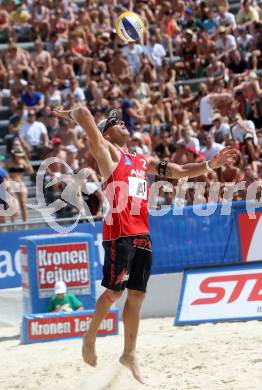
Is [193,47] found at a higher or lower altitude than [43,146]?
higher

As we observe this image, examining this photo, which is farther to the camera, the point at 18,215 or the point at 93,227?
the point at 18,215

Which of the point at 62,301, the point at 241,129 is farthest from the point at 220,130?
the point at 62,301

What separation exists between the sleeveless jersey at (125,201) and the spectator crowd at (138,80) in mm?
6068

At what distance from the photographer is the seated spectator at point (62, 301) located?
11570 mm

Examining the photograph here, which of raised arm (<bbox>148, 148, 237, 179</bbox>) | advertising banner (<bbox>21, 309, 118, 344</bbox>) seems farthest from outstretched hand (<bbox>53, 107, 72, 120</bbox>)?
advertising banner (<bbox>21, 309, 118, 344</bbox>)

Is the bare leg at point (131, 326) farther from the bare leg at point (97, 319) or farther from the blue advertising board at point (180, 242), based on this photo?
the blue advertising board at point (180, 242)

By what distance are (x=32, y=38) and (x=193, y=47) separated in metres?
3.47

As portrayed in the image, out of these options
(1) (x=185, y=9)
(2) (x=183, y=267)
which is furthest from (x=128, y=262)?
(1) (x=185, y=9)

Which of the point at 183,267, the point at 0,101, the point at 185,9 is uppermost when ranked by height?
the point at 185,9

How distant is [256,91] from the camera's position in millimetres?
16125

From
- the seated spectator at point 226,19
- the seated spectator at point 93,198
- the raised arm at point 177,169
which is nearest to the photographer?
the raised arm at point 177,169

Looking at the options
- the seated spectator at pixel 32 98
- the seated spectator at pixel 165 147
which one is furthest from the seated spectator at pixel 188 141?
the seated spectator at pixel 32 98

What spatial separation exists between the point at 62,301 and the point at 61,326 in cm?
44

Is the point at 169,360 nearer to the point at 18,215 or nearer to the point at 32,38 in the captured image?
the point at 18,215
